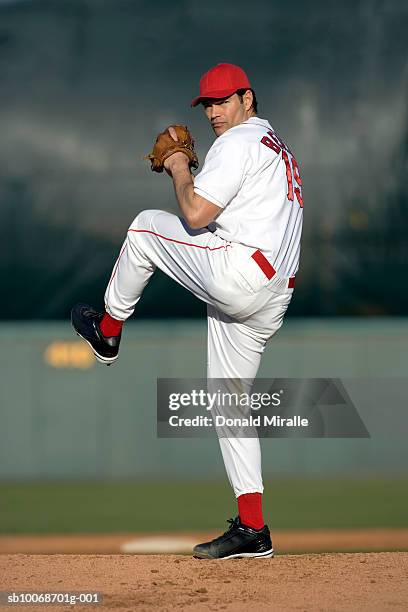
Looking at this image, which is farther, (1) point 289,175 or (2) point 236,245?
(1) point 289,175

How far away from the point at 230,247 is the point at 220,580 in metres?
1.34

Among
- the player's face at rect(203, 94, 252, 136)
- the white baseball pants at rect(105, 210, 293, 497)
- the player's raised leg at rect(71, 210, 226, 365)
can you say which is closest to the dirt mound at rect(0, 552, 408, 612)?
the white baseball pants at rect(105, 210, 293, 497)

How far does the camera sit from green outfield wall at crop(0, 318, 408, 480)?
7633 millimetres

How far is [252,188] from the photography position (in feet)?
13.8

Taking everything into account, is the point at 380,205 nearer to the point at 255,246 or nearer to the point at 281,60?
the point at 281,60

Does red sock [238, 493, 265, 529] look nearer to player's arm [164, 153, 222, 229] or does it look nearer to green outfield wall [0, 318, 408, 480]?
player's arm [164, 153, 222, 229]

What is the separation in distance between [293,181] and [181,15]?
416 centimetres

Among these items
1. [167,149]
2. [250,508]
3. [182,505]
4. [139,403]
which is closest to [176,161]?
[167,149]

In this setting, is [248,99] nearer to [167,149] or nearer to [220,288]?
[167,149]

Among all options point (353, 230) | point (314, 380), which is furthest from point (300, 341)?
point (353, 230)

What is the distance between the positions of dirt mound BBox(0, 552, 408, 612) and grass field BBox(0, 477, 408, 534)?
5.28 ft

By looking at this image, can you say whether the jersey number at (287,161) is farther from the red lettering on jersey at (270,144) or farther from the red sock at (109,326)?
the red sock at (109,326)

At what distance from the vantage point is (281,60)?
807cm

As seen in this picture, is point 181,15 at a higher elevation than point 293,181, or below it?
higher
